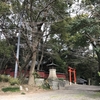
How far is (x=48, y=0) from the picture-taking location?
1569 cm

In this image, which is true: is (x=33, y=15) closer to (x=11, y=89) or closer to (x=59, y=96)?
(x=11, y=89)

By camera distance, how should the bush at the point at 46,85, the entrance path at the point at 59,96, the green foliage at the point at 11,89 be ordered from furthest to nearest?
1. the bush at the point at 46,85
2. the green foliage at the point at 11,89
3. the entrance path at the point at 59,96

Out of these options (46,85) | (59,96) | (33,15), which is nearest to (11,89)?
(59,96)

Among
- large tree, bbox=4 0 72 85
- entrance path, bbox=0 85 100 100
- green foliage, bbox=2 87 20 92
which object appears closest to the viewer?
entrance path, bbox=0 85 100 100

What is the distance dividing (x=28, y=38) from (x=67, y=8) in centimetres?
448

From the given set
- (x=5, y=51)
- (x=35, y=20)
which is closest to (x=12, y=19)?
(x=35, y=20)

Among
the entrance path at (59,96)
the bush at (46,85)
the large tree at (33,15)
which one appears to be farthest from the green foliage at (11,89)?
the bush at (46,85)

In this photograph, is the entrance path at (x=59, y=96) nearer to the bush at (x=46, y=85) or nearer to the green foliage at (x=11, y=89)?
the green foliage at (x=11, y=89)

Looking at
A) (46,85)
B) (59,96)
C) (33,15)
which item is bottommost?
(59,96)

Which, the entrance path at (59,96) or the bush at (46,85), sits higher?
the bush at (46,85)

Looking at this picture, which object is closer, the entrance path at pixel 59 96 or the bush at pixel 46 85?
the entrance path at pixel 59 96

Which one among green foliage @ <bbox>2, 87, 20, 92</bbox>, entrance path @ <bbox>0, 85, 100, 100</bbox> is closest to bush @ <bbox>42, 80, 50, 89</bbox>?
green foliage @ <bbox>2, 87, 20, 92</bbox>

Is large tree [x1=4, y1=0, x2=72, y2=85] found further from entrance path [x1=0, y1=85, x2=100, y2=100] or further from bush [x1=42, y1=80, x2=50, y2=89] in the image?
entrance path [x1=0, y1=85, x2=100, y2=100]

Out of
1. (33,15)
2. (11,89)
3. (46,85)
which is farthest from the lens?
(46,85)
